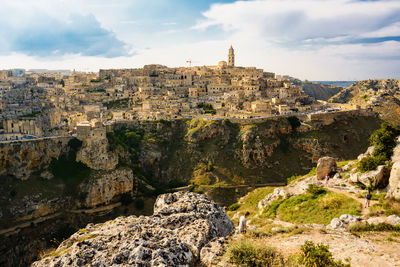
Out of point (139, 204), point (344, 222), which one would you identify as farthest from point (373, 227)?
point (139, 204)

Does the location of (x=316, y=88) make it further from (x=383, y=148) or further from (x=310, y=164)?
(x=383, y=148)

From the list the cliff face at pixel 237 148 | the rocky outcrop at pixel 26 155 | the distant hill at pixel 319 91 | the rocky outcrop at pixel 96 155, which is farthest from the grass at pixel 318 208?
the distant hill at pixel 319 91

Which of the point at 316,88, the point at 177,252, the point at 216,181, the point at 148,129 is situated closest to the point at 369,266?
the point at 177,252

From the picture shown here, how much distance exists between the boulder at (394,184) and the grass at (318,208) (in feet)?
5.87

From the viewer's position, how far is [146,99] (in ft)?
204

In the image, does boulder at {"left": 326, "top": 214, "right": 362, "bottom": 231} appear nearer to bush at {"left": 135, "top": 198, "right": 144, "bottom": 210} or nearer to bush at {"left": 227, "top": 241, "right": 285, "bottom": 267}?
bush at {"left": 227, "top": 241, "right": 285, "bottom": 267}

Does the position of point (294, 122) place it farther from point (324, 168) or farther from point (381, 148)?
point (381, 148)

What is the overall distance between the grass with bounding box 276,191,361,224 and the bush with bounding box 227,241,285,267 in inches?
355

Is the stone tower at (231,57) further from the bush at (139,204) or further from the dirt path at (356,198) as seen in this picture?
the dirt path at (356,198)

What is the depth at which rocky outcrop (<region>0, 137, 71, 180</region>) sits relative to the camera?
35500 mm

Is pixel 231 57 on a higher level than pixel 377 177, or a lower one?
higher

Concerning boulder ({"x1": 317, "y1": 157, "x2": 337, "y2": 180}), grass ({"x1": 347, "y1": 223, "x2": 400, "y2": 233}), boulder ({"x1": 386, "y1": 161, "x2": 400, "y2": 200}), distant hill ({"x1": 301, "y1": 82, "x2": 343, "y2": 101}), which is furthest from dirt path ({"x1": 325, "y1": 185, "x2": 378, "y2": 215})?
distant hill ({"x1": 301, "y1": 82, "x2": 343, "y2": 101})

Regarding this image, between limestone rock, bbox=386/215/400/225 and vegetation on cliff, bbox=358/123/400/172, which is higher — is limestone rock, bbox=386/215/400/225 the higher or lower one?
the lower one

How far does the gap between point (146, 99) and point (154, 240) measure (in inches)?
2206
